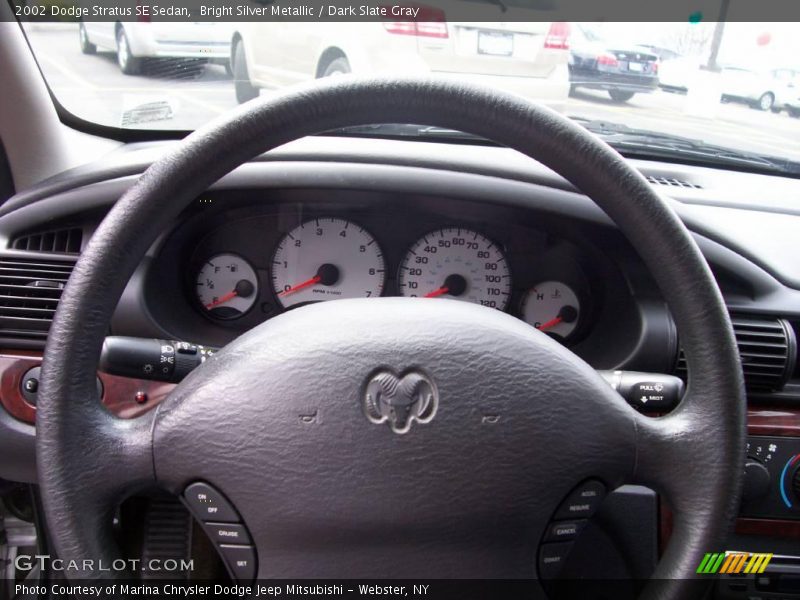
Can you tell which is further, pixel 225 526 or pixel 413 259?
pixel 413 259

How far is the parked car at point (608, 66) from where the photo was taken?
246 centimetres

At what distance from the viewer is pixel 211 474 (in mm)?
1053

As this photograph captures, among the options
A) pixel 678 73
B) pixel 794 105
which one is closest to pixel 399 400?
pixel 678 73

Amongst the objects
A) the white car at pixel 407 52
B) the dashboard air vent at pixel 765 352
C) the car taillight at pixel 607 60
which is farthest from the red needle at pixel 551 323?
the car taillight at pixel 607 60

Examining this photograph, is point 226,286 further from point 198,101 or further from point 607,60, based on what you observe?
point 607,60

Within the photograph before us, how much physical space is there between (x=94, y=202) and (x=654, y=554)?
1.42 m

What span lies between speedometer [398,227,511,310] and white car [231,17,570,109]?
54 centimetres

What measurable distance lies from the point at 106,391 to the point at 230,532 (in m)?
0.65

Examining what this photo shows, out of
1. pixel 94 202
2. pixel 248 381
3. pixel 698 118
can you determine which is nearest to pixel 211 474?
pixel 248 381

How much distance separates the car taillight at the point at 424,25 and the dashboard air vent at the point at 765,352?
131 centimetres

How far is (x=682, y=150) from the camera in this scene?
7.50ft

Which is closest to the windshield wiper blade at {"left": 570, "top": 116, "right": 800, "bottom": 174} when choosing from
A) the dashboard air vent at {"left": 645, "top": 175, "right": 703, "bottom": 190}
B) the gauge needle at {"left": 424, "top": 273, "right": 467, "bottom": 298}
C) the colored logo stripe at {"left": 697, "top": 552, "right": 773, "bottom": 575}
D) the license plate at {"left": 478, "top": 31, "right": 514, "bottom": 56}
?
the dashboard air vent at {"left": 645, "top": 175, "right": 703, "bottom": 190}

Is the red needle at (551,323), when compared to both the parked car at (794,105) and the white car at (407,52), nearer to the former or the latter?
the white car at (407,52)

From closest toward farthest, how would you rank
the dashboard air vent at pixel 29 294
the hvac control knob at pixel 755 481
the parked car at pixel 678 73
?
the hvac control knob at pixel 755 481
the dashboard air vent at pixel 29 294
the parked car at pixel 678 73
